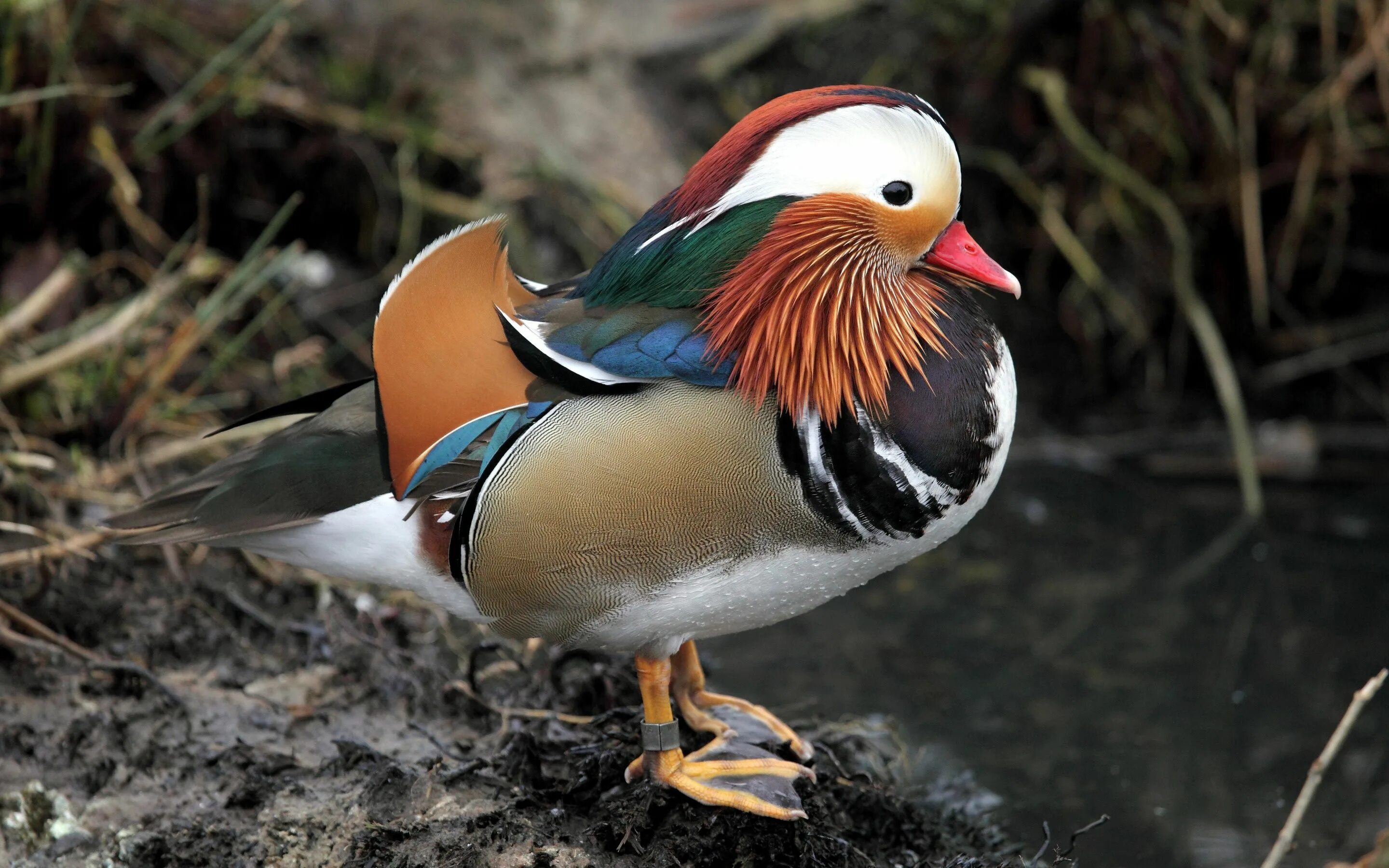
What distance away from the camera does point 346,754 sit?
249 centimetres

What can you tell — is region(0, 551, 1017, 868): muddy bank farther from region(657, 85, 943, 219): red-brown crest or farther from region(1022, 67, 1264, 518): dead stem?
region(1022, 67, 1264, 518): dead stem

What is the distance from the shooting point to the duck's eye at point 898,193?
210cm

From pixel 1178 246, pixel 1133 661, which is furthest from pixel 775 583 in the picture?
pixel 1178 246

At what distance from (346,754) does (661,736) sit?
24.8 inches

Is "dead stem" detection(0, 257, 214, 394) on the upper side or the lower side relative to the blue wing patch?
lower

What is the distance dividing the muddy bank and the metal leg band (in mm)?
88

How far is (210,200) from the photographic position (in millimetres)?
4363

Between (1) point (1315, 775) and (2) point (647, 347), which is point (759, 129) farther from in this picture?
(1) point (1315, 775)

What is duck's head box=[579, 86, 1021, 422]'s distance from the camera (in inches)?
81.4

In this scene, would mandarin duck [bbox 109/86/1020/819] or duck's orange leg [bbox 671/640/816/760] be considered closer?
mandarin duck [bbox 109/86/1020/819]

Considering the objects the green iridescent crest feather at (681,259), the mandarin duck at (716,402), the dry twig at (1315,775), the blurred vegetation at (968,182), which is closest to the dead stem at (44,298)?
the blurred vegetation at (968,182)

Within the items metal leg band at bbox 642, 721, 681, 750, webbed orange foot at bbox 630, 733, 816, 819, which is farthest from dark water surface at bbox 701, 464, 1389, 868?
metal leg band at bbox 642, 721, 681, 750

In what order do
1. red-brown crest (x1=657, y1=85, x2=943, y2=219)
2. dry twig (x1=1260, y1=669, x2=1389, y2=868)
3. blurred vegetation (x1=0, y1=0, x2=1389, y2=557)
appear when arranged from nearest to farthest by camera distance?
dry twig (x1=1260, y1=669, x2=1389, y2=868) → red-brown crest (x1=657, y1=85, x2=943, y2=219) → blurred vegetation (x1=0, y1=0, x2=1389, y2=557)

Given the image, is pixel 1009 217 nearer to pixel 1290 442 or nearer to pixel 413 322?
pixel 1290 442
